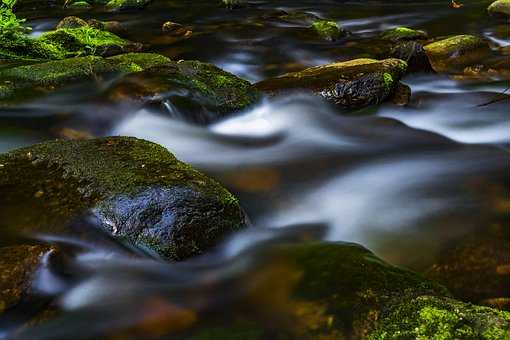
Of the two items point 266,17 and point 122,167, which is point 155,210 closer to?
point 122,167

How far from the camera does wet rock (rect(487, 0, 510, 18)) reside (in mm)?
11952

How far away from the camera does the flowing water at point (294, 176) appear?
3174 mm

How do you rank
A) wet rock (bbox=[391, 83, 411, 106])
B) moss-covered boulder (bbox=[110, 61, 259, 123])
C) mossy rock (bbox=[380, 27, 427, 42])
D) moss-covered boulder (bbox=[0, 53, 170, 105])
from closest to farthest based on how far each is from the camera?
moss-covered boulder (bbox=[110, 61, 259, 123]) → moss-covered boulder (bbox=[0, 53, 170, 105]) → wet rock (bbox=[391, 83, 411, 106]) → mossy rock (bbox=[380, 27, 427, 42])

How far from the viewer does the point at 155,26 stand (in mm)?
12820

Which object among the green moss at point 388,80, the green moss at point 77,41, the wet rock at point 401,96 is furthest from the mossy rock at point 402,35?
the green moss at point 77,41

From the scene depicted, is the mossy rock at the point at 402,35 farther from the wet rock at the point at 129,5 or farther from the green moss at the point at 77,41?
the wet rock at the point at 129,5

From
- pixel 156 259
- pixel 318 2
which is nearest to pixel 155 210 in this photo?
pixel 156 259

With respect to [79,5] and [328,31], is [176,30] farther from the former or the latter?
[79,5]

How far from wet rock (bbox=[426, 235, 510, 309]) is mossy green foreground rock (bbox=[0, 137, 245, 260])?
1421 millimetres

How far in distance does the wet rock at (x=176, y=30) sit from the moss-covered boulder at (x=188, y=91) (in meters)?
5.32

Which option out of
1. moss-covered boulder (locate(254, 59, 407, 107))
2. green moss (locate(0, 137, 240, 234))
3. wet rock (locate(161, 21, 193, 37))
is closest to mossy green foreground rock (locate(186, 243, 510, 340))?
green moss (locate(0, 137, 240, 234))

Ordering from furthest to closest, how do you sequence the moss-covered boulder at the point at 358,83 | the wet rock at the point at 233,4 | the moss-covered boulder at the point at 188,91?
the wet rock at the point at 233,4
the moss-covered boulder at the point at 358,83
the moss-covered boulder at the point at 188,91

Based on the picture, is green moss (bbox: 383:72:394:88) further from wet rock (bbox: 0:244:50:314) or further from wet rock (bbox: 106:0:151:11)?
wet rock (bbox: 106:0:151:11)

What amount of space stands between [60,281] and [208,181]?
1.19 meters
